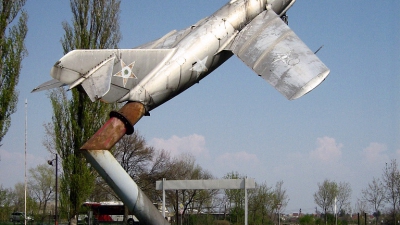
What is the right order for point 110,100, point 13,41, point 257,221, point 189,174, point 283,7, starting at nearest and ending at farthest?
1. point 110,100
2. point 283,7
3. point 13,41
4. point 257,221
5. point 189,174

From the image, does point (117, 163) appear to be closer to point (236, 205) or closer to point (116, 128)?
point (116, 128)

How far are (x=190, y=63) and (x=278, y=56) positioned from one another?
255 cm

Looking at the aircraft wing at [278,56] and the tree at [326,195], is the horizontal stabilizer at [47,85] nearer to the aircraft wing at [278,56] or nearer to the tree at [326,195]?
the aircraft wing at [278,56]

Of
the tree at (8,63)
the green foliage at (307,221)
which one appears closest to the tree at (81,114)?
the tree at (8,63)

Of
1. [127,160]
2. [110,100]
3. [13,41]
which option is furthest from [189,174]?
[110,100]

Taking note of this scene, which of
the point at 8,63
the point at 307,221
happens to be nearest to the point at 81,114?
the point at 8,63

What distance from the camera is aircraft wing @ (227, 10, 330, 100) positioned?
608 inches

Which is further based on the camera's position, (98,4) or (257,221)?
(257,221)

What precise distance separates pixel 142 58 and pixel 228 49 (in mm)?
2830

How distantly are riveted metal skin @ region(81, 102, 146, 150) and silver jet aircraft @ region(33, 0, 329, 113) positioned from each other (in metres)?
0.37

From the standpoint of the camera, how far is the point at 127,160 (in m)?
53.5

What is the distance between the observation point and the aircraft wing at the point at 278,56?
15.4m

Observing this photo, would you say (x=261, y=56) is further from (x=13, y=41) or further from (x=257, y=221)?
(x=257, y=221)

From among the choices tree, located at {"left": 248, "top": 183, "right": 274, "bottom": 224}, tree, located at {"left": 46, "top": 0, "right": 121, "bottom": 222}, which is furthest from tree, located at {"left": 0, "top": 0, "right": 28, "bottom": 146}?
tree, located at {"left": 248, "top": 183, "right": 274, "bottom": 224}
